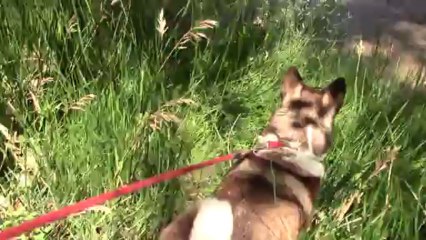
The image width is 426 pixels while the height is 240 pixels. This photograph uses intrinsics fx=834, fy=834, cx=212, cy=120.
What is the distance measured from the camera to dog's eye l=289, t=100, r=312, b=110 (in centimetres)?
380

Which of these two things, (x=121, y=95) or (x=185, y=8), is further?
(x=185, y=8)

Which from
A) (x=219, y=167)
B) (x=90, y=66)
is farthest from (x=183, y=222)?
(x=90, y=66)

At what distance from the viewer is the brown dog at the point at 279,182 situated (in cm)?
309

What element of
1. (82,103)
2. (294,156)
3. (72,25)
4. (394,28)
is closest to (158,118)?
(82,103)

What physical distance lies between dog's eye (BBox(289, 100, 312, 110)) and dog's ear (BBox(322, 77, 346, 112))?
3.0 inches

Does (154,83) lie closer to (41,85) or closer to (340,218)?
(41,85)

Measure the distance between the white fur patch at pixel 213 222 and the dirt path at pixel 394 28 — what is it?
122 inches

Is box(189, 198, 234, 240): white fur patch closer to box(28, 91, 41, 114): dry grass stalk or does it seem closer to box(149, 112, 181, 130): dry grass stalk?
box(149, 112, 181, 130): dry grass stalk

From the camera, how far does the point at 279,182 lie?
3.43 meters

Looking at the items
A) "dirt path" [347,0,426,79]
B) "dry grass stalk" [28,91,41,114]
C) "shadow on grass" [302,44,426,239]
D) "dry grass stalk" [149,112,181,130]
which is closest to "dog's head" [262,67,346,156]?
"shadow on grass" [302,44,426,239]

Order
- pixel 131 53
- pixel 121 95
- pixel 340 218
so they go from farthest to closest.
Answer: pixel 131 53, pixel 121 95, pixel 340 218

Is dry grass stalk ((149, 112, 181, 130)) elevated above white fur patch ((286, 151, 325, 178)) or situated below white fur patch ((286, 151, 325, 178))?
above

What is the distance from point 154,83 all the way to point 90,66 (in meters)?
0.34

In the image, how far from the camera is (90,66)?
4.21 m
